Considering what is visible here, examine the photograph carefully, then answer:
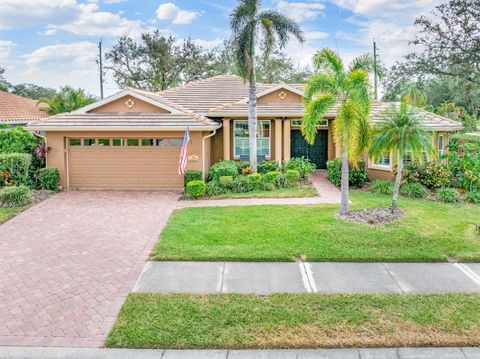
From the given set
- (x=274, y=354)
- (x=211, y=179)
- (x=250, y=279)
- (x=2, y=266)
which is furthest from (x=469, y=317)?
(x=211, y=179)

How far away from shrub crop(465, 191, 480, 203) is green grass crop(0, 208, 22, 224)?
49.4 ft

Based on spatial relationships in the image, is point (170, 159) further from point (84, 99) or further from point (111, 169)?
point (84, 99)

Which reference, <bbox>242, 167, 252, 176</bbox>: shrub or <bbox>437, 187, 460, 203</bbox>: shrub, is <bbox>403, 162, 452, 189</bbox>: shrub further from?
<bbox>242, 167, 252, 176</bbox>: shrub

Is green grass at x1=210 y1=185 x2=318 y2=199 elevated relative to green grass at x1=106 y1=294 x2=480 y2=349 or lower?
elevated

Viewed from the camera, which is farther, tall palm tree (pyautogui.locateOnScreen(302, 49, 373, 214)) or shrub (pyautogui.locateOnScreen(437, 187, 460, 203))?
shrub (pyautogui.locateOnScreen(437, 187, 460, 203))

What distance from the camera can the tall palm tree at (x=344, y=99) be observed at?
11.1m

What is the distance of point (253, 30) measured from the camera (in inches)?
645

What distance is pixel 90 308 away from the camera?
694 centimetres

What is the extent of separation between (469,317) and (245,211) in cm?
739

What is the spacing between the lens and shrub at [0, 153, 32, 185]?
53.2 ft

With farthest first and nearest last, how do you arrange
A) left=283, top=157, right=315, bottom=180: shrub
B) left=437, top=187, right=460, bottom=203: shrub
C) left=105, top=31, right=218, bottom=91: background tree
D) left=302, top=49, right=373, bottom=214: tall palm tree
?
left=105, top=31, right=218, bottom=91: background tree, left=283, top=157, right=315, bottom=180: shrub, left=437, top=187, right=460, bottom=203: shrub, left=302, top=49, right=373, bottom=214: tall palm tree

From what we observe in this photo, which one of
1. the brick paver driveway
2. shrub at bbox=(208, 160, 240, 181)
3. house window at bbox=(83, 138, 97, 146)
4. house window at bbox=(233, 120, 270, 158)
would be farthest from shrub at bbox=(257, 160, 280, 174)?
house window at bbox=(83, 138, 97, 146)

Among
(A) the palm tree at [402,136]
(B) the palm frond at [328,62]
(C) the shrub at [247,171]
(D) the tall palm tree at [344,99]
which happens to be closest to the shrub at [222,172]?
(C) the shrub at [247,171]

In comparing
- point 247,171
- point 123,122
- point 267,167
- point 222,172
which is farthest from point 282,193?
point 123,122
